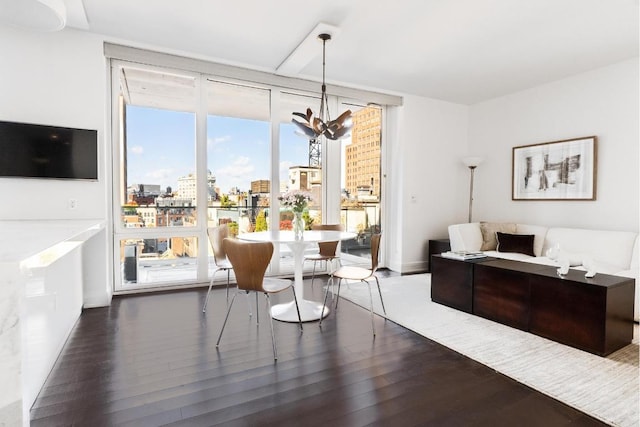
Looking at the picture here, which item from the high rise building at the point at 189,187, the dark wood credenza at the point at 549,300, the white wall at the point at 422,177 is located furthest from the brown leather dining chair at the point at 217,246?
the white wall at the point at 422,177

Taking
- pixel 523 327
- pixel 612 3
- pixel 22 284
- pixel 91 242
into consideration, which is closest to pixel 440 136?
pixel 612 3

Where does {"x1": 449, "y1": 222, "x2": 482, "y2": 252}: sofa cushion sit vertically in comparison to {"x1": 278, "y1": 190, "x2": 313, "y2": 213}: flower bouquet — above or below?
below

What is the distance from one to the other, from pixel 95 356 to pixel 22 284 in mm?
1611

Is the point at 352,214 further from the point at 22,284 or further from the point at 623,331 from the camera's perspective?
the point at 22,284

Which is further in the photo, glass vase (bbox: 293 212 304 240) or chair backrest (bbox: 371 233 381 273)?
glass vase (bbox: 293 212 304 240)

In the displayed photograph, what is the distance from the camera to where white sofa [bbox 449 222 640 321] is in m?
3.66

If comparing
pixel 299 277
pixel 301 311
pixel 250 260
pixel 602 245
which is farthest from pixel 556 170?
pixel 250 260

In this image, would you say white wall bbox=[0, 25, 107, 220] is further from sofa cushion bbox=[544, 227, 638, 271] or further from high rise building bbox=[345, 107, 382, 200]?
sofa cushion bbox=[544, 227, 638, 271]

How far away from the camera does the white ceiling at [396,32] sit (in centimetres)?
306

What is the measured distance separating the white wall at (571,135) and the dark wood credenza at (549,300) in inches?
76.1

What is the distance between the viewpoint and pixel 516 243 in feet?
15.4

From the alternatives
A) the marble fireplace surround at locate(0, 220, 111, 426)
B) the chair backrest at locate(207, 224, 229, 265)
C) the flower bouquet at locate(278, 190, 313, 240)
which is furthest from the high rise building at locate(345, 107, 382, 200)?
the marble fireplace surround at locate(0, 220, 111, 426)

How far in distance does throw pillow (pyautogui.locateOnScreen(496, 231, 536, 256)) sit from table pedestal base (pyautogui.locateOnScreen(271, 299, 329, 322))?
2.81m

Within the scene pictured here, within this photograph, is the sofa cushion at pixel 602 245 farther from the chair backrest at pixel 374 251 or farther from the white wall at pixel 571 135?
the chair backrest at pixel 374 251
